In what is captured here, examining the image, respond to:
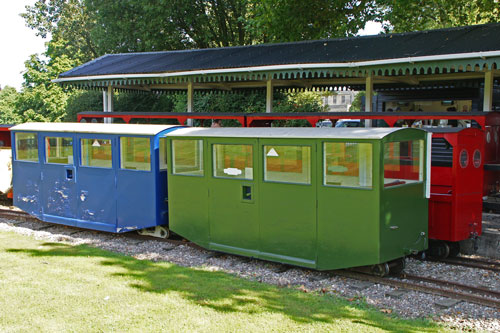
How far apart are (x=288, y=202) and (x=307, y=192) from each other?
0.37 metres

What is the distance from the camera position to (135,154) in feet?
30.2

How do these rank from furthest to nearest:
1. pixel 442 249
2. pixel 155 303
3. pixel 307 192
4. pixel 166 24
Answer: pixel 166 24
pixel 442 249
pixel 307 192
pixel 155 303

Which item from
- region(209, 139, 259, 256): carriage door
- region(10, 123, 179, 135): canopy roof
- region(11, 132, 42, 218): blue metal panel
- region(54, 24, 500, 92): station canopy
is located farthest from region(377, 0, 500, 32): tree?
region(11, 132, 42, 218): blue metal panel

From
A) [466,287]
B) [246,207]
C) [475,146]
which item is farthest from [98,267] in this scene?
[475,146]

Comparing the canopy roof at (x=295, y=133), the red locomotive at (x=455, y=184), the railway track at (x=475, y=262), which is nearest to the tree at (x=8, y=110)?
the canopy roof at (x=295, y=133)

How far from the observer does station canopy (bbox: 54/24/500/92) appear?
9359 mm

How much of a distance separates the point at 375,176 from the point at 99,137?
554 centimetres

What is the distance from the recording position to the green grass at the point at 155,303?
16.8 feet

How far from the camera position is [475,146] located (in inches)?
320

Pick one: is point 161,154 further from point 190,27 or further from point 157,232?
point 190,27

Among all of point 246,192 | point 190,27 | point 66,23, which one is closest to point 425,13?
point 190,27

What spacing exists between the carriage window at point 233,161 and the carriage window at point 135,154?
157 centimetres

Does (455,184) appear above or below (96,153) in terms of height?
below

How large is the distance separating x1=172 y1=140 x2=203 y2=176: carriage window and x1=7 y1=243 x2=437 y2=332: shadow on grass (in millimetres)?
1661
